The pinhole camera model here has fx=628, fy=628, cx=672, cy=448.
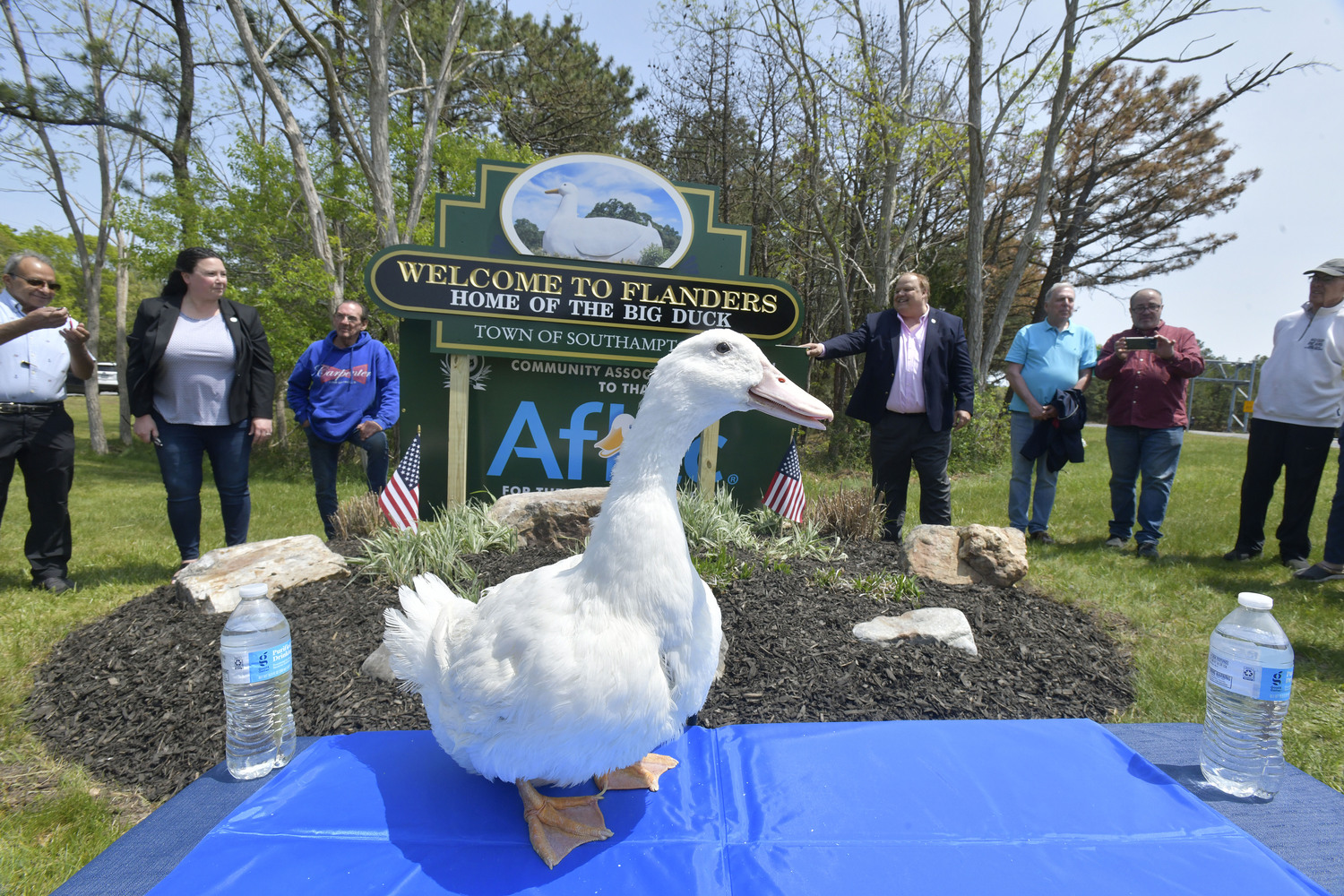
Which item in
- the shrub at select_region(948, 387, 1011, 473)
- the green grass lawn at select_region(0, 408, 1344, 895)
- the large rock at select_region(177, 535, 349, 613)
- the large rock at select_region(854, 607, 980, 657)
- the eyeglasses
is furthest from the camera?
the shrub at select_region(948, 387, 1011, 473)

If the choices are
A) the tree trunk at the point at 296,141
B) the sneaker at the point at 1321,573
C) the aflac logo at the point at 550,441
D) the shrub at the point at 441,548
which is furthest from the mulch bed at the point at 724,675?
the tree trunk at the point at 296,141

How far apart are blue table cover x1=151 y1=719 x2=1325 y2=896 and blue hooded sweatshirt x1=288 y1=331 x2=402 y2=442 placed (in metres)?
2.93

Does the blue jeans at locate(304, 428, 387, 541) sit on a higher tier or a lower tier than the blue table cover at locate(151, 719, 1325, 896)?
higher


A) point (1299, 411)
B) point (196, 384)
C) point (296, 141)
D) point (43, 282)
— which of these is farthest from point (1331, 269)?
point (296, 141)

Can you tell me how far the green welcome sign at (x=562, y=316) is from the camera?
4809mm

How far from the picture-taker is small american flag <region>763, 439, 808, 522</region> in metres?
4.73

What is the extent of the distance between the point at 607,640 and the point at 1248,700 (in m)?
1.97

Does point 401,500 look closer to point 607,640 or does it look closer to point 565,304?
point 565,304

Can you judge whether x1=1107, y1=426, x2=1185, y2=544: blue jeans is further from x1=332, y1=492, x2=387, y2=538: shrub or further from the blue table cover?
x1=332, y1=492, x2=387, y2=538: shrub

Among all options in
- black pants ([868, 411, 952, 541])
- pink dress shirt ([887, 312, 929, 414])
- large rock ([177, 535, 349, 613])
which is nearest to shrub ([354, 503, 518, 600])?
large rock ([177, 535, 349, 613])

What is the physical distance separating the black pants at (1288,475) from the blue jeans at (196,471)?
710 centimetres

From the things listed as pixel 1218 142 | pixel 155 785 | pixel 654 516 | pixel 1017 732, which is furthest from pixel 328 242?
pixel 1218 142

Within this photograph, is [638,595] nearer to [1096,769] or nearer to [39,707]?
[1096,769]

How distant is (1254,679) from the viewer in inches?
72.6
